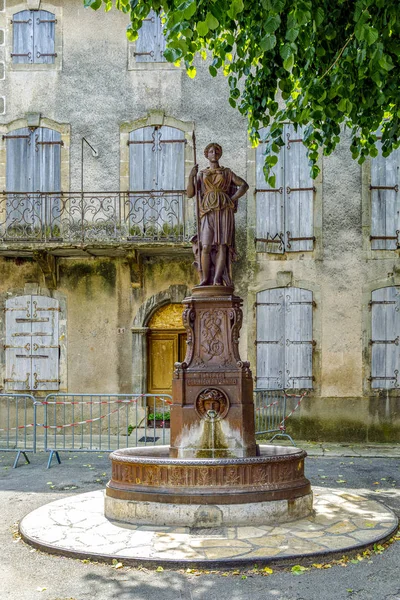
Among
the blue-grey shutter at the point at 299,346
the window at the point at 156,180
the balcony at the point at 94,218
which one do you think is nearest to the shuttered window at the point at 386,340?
the blue-grey shutter at the point at 299,346

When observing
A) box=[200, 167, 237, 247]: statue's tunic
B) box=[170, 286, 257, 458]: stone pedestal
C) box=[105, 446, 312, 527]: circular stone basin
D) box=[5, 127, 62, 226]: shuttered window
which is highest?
box=[5, 127, 62, 226]: shuttered window

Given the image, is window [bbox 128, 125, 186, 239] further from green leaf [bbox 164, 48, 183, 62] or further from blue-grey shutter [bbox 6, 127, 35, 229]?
green leaf [bbox 164, 48, 183, 62]

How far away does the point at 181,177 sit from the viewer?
14156 millimetres

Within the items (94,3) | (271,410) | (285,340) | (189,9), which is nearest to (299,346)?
(285,340)

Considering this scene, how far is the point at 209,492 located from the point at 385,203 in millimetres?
8669

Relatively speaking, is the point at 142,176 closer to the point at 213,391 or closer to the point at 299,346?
the point at 299,346

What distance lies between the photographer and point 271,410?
527 inches

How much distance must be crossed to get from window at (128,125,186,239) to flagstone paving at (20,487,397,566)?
7.42 metres

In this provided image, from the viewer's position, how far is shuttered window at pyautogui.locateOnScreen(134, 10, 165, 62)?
14.4 m

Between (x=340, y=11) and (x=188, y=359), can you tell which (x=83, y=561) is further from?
(x=340, y=11)

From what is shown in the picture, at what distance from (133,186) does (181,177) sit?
0.93m

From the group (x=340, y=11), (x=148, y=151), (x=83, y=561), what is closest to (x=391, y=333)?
(x=148, y=151)

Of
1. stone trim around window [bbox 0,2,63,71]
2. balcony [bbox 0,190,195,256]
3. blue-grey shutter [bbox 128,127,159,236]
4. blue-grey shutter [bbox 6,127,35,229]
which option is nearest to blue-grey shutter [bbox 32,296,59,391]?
balcony [bbox 0,190,195,256]

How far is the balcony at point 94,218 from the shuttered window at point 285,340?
6.46ft
